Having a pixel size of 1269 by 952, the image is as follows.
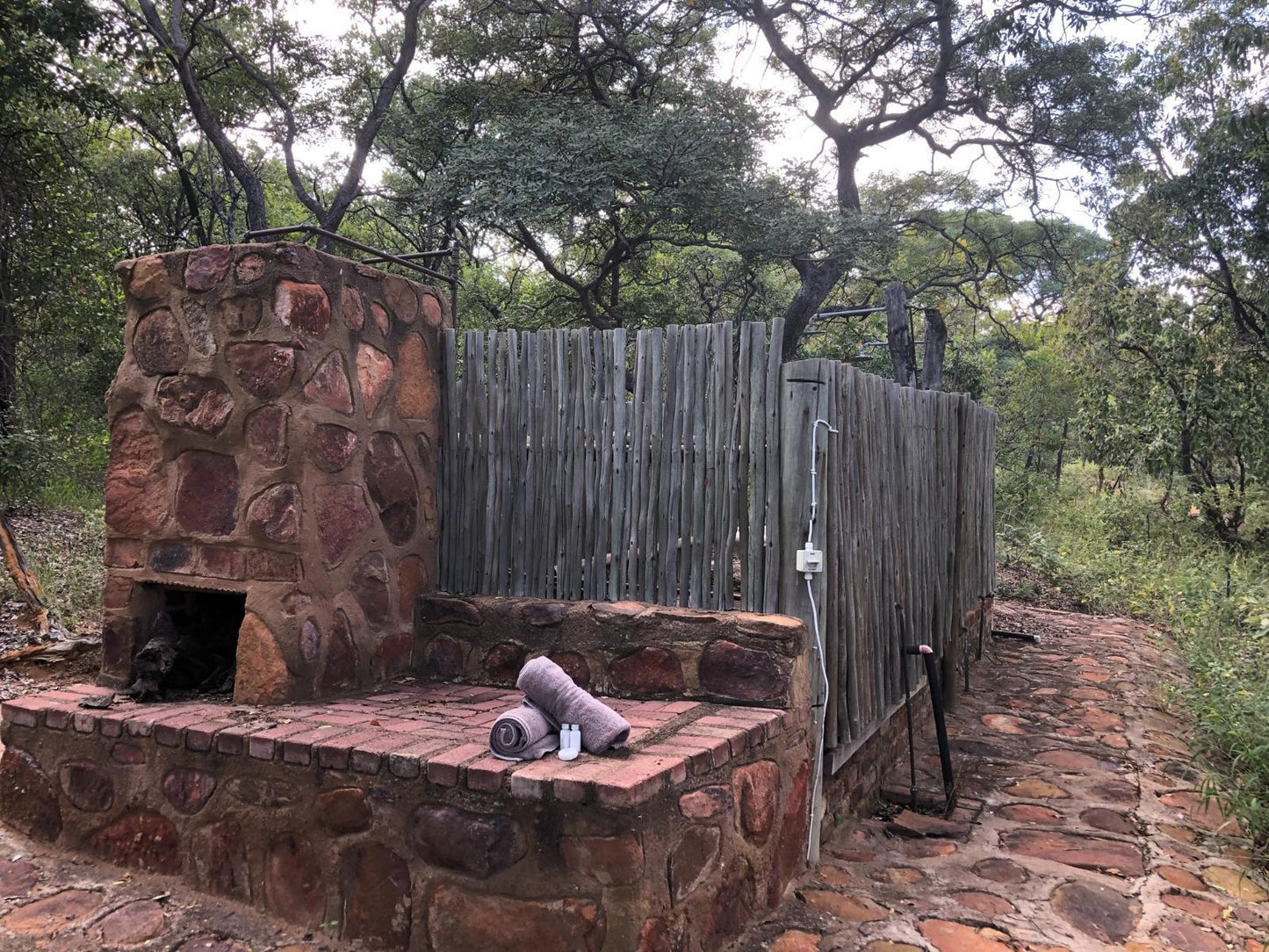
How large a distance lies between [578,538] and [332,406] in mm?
1126

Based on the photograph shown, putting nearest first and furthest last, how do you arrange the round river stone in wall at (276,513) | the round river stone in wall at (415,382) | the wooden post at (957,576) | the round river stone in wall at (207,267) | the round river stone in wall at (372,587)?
the round river stone in wall at (276,513) < the round river stone in wall at (207,267) < the round river stone in wall at (372,587) < the round river stone in wall at (415,382) < the wooden post at (957,576)

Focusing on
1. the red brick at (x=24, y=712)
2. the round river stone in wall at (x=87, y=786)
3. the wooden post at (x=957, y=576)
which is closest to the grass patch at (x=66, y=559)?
the red brick at (x=24, y=712)

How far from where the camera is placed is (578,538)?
3648 millimetres

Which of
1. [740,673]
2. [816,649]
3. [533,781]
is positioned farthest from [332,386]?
[816,649]

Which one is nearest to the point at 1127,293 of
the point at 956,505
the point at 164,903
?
the point at 956,505

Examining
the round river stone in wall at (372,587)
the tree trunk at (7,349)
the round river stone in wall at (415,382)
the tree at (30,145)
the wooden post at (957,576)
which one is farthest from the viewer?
the tree trunk at (7,349)

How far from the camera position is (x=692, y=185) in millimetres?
9836

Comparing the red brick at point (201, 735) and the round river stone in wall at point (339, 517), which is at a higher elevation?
the round river stone in wall at point (339, 517)

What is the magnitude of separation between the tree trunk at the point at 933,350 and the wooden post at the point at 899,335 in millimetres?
186

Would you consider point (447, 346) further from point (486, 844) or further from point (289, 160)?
point (289, 160)

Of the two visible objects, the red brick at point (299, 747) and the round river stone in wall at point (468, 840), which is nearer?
the round river stone in wall at point (468, 840)

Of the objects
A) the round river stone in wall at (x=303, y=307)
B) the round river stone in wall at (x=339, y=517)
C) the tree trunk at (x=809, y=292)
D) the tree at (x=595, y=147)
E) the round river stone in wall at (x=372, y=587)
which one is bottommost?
the round river stone in wall at (x=372, y=587)

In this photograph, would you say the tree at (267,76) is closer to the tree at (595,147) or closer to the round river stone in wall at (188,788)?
the tree at (595,147)

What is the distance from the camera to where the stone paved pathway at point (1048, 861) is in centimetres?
283
